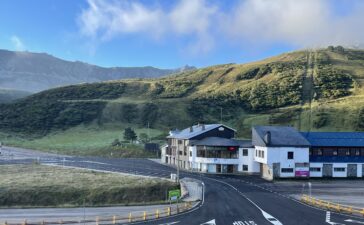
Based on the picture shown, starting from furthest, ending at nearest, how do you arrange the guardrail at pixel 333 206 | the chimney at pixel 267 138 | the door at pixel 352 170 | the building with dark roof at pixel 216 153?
the building with dark roof at pixel 216 153
the door at pixel 352 170
the chimney at pixel 267 138
the guardrail at pixel 333 206

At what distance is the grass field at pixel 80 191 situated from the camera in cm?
6181


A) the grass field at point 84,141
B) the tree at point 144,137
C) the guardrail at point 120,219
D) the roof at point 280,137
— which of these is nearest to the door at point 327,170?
the roof at point 280,137

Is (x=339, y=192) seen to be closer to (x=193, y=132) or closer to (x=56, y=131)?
(x=193, y=132)

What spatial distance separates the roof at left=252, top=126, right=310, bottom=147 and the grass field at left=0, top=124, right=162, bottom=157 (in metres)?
45.1

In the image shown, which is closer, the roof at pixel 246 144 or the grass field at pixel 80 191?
the grass field at pixel 80 191

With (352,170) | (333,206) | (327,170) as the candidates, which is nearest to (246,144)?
(327,170)

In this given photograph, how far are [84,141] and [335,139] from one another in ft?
290

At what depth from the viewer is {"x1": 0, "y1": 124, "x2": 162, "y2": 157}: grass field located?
5001 inches

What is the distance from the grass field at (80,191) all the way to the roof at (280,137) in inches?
940

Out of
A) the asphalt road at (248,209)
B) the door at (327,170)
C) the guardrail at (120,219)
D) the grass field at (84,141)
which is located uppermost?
the grass field at (84,141)

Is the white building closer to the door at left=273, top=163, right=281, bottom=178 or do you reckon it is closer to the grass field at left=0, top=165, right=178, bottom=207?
the door at left=273, top=163, right=281, bottom=178

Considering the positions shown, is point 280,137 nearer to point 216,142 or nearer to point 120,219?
point 216,142

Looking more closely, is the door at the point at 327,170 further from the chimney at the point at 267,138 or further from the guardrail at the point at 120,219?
the guardrail at the point at 120,219

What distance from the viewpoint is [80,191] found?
211 ft
